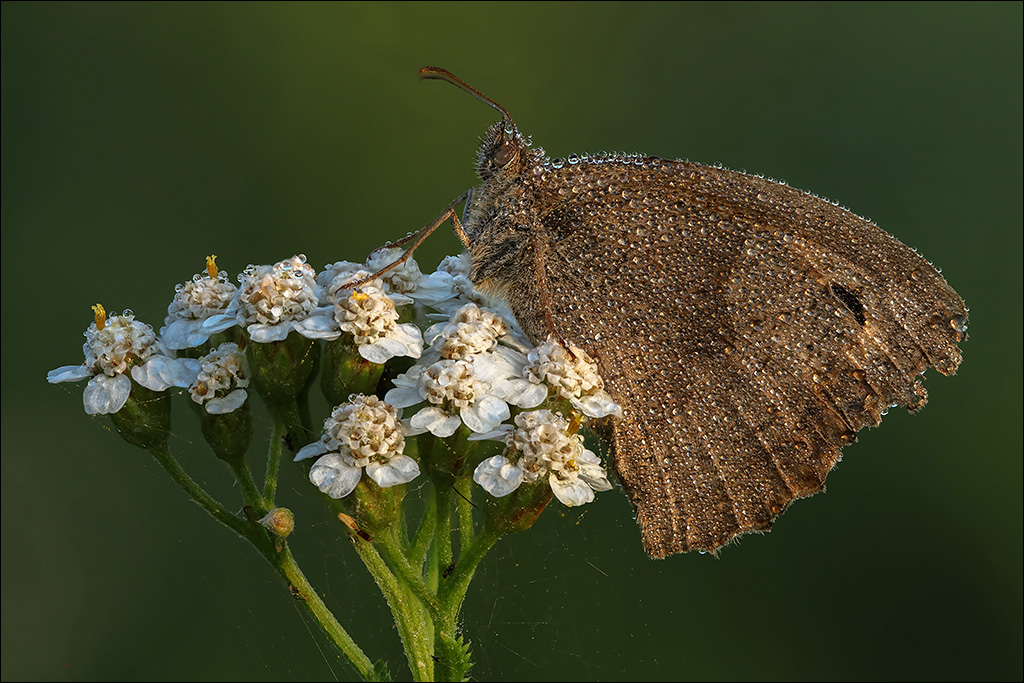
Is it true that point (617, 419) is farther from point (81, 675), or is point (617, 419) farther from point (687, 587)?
point (81, 675)

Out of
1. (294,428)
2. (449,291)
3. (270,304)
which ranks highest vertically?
(449,291)

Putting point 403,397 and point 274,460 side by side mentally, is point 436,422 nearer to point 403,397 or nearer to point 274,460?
point 403,397

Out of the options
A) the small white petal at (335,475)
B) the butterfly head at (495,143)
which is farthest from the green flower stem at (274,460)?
the butterfly head at (495,143)

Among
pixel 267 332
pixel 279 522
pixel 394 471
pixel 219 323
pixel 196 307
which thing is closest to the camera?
pixel 279 522

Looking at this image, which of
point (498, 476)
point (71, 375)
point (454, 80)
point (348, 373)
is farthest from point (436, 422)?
point (454, 80)

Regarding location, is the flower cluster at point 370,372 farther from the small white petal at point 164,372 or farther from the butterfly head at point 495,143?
the butterfly head at point 495,143
